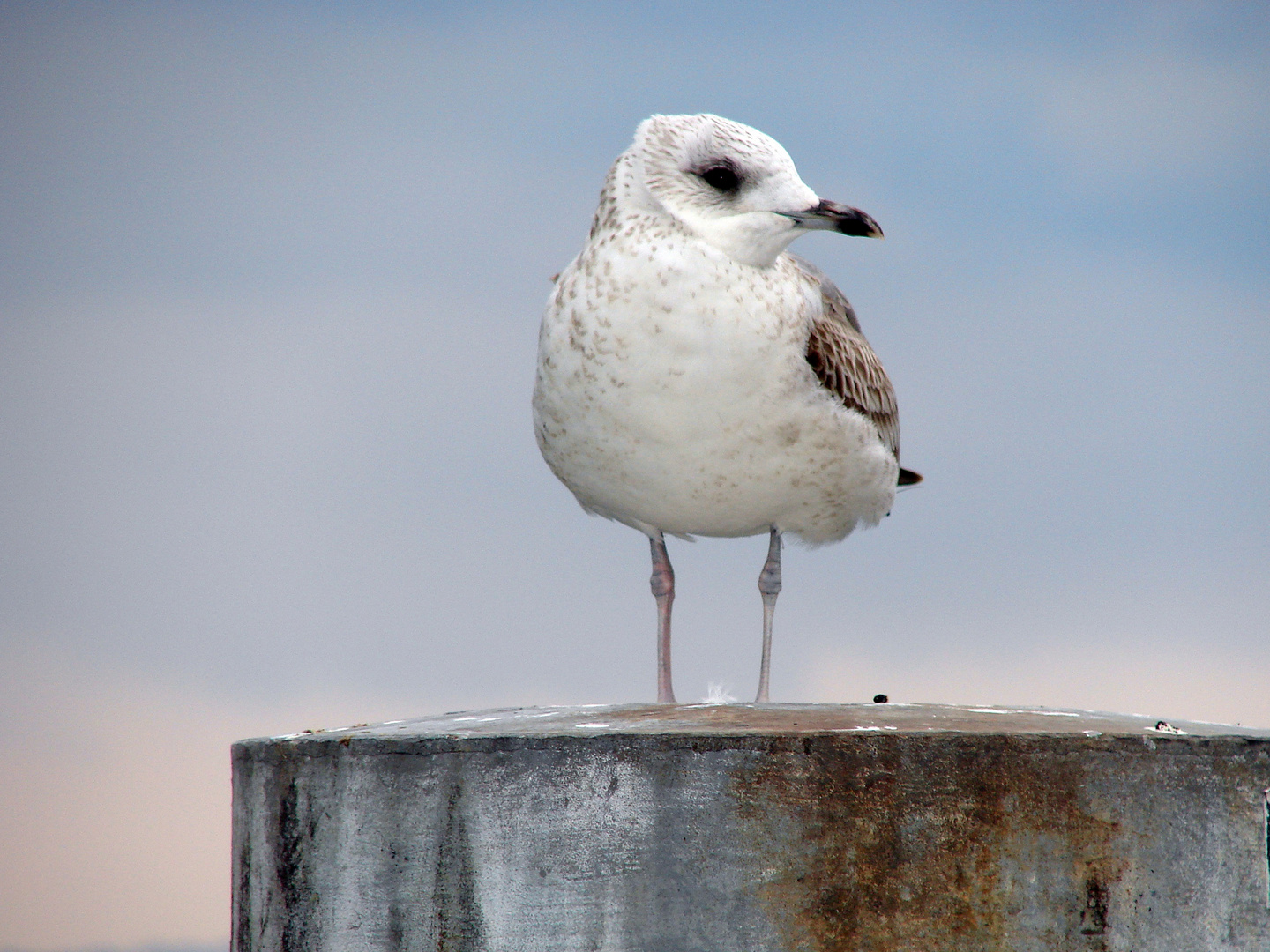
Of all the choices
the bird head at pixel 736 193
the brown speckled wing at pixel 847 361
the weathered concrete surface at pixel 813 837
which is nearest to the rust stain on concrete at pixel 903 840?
the weathered concrete surface at pixel 813 837

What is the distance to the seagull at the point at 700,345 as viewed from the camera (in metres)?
7.46

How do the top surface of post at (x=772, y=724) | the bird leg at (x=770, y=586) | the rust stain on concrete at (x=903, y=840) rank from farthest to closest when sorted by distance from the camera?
the bird leg at (x=770, y=586) < the top surface of post at (x=772, y=724) < the rust stain on concrete at (x=903, y=840)

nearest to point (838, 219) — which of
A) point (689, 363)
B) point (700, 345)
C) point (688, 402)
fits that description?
point (700, 345)

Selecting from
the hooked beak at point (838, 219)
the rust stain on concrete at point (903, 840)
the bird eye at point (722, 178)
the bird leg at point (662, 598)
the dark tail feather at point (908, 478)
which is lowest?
the rust stain on concrete at point (903, 840)

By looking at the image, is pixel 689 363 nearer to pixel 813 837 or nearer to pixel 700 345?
pixel 700 345

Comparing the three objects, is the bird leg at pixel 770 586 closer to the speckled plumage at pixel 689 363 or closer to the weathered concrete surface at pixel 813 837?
the speckled plumage at pixel 689 363

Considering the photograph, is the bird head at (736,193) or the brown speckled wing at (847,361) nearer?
the bird head at (736,193)

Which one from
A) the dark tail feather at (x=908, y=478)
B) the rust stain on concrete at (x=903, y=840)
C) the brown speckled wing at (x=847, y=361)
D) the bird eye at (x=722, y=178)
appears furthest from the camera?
the dark tail feather at (x=908, y=478)

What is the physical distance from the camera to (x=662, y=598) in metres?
9.09

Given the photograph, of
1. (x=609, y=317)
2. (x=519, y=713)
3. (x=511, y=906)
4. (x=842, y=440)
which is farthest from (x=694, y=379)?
(x=511, y=906)

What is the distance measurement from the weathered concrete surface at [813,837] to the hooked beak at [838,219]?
2.66 metres

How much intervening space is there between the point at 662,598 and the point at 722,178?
109 inches

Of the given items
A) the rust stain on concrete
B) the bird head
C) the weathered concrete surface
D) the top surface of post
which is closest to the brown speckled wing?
the bird head

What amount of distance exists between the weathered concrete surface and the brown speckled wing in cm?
250
